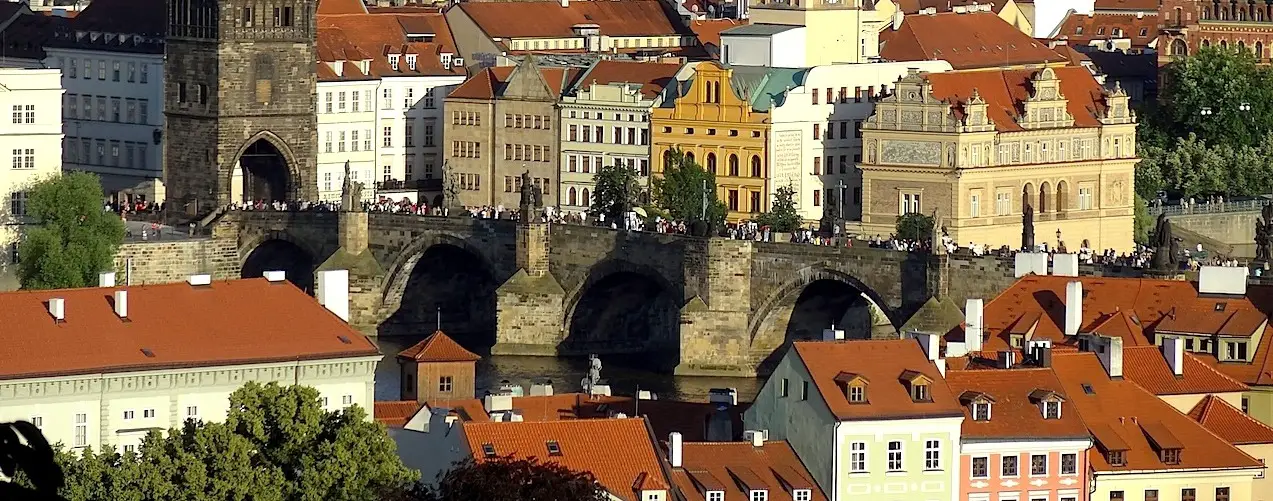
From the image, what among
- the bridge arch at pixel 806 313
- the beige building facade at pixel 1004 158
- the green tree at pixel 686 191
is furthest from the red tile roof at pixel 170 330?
the beige building facade at pixel 1004 158

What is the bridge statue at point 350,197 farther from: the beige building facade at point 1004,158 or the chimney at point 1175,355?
the chimney at point 1175,355

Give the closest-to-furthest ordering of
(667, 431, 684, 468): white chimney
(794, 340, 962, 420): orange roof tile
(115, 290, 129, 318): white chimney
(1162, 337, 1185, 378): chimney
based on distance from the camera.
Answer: (667, 431, 684, 468): white chimney, (794, 340, 962, 420): orange roof tile, (115, 290, 129, 318): white chimney, (1162, 337, 1185, 378): chimney

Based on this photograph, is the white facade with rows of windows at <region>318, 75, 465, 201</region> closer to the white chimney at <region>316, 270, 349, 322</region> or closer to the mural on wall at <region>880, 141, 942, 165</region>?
the mural on wall at <region>880, 141, 942, 165</region>

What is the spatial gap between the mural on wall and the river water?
1267 cm

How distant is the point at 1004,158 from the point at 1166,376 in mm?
53067

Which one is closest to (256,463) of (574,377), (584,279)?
(574,377)

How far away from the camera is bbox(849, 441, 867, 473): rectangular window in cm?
7656

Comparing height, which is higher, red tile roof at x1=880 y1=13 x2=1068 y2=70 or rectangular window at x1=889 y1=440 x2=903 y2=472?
red tile roof at x1=880 y1=13 x2=1068 y2=70

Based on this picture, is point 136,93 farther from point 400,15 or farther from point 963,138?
point 963,138

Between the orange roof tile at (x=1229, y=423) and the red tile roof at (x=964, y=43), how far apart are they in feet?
215

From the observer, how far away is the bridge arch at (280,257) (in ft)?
441

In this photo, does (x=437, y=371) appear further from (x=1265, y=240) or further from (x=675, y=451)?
(x=1265, y=240)

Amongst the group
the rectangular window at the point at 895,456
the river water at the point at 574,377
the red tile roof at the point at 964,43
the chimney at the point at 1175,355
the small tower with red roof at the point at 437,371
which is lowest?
the river water at the point at 574,377

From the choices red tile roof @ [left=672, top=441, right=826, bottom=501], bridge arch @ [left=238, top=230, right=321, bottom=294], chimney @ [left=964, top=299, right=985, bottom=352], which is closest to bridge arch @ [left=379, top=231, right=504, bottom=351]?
bridge arch @ [left=238, top=230, right=321, bottom=294]
